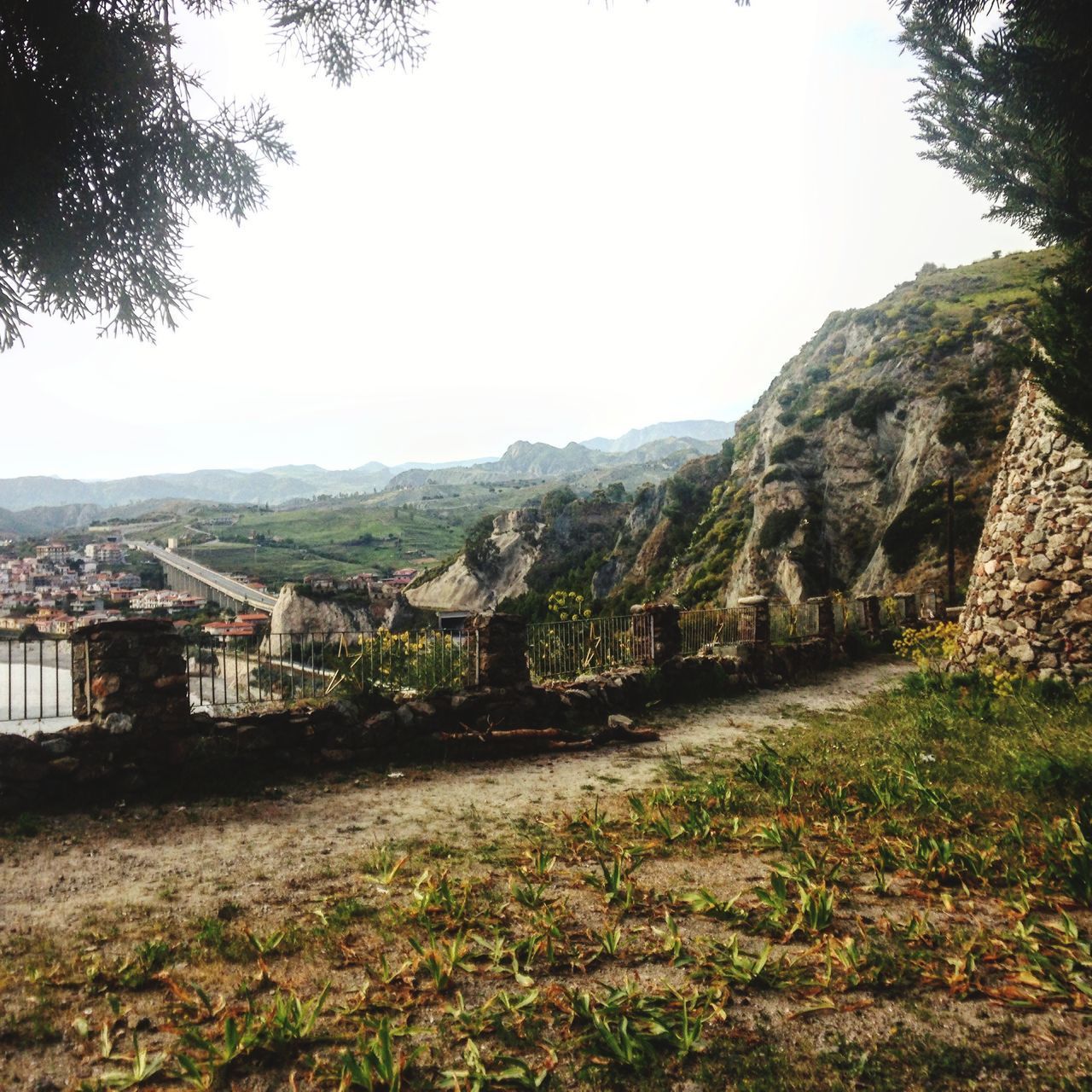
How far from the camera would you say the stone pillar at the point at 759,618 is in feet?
45.9

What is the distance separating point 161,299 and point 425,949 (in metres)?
7.60

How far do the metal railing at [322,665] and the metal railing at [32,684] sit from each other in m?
1.33

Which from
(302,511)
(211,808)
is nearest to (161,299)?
(211,808)

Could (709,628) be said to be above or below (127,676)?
below

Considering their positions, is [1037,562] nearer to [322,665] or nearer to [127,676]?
[322,665]

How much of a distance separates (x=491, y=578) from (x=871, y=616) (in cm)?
6611

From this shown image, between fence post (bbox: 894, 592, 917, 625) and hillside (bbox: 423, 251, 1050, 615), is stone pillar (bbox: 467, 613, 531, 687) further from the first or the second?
hillside (bbox: 423, 251, 1050, 615)

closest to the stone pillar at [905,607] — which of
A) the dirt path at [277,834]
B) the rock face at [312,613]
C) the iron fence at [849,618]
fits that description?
the iron fence at [849,618]

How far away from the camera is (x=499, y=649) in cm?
976

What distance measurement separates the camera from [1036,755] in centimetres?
663

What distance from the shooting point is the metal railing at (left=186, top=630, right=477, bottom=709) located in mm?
8727

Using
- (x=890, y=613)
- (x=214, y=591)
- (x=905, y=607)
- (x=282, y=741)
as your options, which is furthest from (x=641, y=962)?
(x=214, y=591)

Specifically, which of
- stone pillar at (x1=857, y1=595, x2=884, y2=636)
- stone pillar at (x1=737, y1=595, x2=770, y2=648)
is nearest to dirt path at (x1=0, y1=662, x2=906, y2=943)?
stone pillar at (x1=737, y1=595, x2=770, y2=648)

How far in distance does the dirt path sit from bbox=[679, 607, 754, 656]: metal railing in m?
5.86
